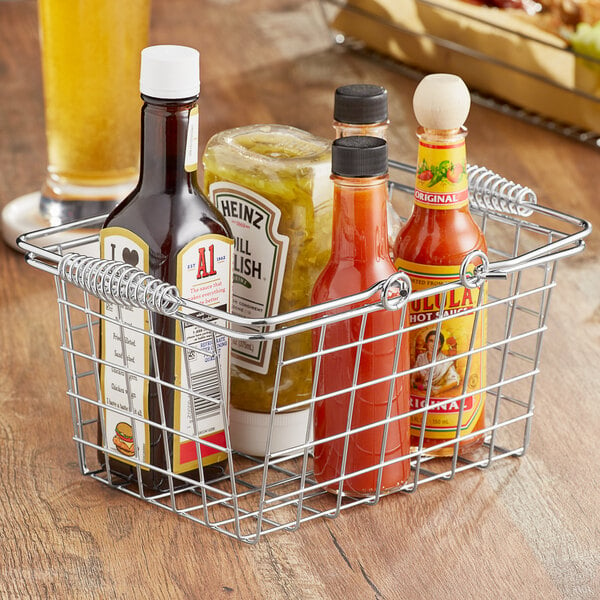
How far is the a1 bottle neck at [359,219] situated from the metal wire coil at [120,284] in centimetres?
12

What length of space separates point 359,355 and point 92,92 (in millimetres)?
626

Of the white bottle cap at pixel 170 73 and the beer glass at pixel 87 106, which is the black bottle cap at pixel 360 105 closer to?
the white bottle cap at pixel 170 73

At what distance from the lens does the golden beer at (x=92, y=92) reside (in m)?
1.23

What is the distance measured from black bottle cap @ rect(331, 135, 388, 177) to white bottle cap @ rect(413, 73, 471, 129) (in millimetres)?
56

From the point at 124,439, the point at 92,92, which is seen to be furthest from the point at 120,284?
the point at 92,92

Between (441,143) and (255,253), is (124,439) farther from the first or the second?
(441,143)

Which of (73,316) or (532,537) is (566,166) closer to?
(73,316)

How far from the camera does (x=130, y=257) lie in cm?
78

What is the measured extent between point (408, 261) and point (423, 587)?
0.76 feet

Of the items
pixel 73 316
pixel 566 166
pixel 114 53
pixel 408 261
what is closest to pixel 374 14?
pixel 566 166

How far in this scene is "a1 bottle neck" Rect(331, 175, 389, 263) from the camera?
2.50ft

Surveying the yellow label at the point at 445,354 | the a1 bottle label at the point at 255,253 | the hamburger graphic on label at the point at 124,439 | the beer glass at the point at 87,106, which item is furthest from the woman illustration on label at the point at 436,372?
the beer glass at the point at 87,106

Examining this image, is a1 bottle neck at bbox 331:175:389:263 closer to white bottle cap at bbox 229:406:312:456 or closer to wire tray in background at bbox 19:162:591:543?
wire tray in background at bbox 19:162:591:543

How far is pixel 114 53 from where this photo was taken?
126 centimetres
